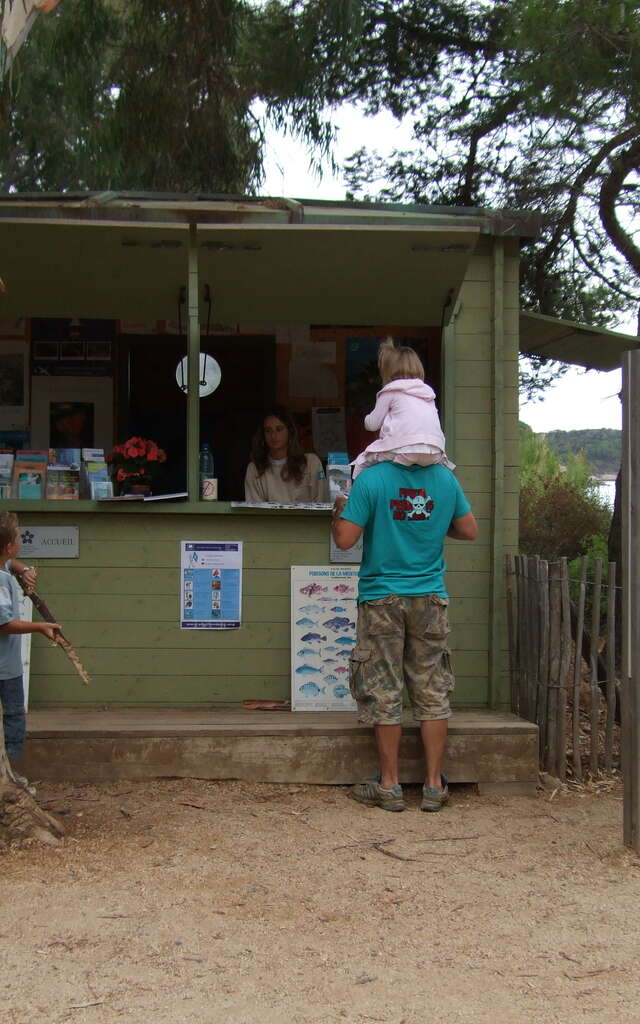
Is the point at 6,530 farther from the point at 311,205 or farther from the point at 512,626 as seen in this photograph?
the point at 512,626

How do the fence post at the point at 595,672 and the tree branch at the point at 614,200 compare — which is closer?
the fence post at the point at 595,672

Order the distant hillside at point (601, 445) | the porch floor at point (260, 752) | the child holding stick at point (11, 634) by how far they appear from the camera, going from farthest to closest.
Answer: the distant hillside at point (601, 445)
the porch floor at point (260, 752)
the child holding stick at point (11, 634)

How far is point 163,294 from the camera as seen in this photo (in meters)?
6.41

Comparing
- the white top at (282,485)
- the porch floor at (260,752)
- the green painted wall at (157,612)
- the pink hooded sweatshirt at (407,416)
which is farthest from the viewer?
the white top at (282,485)

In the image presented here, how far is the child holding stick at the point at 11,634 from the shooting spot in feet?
14.5

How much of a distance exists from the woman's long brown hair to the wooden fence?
1.29 metres

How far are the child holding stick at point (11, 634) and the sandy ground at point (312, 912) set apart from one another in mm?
362

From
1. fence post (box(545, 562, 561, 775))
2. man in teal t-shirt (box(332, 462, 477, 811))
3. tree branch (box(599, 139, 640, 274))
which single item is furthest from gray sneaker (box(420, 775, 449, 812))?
tree branch (box(599, 139, 640, 274))

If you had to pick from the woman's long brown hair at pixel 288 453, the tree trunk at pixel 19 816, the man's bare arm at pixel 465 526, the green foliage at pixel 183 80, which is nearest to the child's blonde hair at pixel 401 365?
the man's bare arm at pixel 465 526

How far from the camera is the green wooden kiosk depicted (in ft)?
17.0

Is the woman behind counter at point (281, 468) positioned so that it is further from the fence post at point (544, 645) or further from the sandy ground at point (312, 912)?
the sandy ground at point (312, 912)

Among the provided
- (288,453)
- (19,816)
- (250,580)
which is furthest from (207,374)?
(19,816)

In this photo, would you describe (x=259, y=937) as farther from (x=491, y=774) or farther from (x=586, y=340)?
(x=586, y=340)

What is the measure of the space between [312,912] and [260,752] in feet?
5.04
